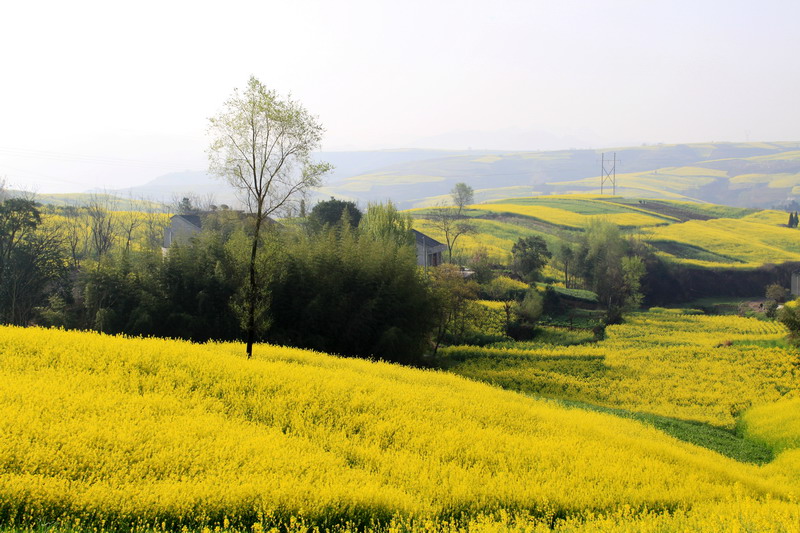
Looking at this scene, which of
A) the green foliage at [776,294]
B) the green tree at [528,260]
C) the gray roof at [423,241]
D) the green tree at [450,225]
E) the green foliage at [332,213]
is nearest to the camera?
the green foliage at [332,213]

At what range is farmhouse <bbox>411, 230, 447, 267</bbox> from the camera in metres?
56.8

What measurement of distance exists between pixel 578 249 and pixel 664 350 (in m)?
30.5

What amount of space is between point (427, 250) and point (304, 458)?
49.2 meters

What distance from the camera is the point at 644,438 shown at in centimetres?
1620

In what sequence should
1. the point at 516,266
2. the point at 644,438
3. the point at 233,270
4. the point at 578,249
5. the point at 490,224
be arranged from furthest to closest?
the point at 490,224 < the point at 578,249 < the point at 516,266 < the point at 233,270 < the point at 644,438

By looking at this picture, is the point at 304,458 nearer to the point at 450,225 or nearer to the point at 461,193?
the point at 450,225

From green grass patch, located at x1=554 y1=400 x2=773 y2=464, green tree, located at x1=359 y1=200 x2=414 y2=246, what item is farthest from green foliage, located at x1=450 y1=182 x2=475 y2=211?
green grass patch, located at x1=554 y1=400 x2=773 y2=464

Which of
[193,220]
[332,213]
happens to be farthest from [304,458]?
[193,220]

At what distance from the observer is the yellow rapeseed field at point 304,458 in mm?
8344

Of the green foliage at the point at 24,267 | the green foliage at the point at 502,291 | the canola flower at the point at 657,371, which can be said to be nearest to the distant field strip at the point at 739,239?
the green foliage at the point at 502,291

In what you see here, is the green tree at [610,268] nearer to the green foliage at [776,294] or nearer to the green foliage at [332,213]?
the green foliage at [776,294]

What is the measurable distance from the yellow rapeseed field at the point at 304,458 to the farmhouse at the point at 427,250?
39766mm

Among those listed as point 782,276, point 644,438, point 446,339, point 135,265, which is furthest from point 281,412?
point 782,276

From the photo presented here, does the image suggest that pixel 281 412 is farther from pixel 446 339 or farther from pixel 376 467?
pixel 446 339
